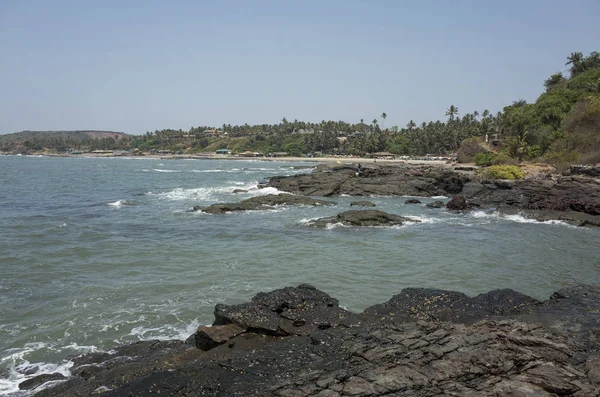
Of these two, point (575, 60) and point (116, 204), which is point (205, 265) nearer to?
point (116, 204)

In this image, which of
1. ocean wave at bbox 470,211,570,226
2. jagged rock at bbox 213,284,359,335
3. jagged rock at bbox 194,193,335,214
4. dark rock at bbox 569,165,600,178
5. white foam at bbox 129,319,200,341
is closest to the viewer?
jagged rock at bbox 213,284,359,335

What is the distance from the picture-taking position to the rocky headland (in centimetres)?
2800

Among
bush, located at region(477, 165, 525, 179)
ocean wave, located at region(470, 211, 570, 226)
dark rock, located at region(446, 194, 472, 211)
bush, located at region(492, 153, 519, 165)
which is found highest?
bush, located at region(492, 153, 519, 165)

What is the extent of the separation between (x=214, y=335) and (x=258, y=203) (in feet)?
79.5

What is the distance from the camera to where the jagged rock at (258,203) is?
30.4 m

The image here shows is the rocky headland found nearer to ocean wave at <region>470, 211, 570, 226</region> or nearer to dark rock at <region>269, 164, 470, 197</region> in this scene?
dark rock at <region>269, 164, 470, 197</region>

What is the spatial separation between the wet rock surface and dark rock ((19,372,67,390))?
13.8 inches

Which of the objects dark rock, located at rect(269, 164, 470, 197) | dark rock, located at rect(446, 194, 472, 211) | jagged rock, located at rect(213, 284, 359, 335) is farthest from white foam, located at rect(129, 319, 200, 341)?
dark rock, located at rect(269, 164, 470, 197)

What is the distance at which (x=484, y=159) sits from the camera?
70.7 m

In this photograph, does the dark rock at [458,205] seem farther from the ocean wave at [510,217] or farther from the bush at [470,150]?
the bush at [470,150]

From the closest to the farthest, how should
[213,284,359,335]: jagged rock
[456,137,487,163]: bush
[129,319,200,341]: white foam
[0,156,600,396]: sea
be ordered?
1. [213,284,359,335]: jagged rock
2. [129,319,200,341]: white foam
3. [0,156,600,396]: sea
4. [456,137,487,163]: bush

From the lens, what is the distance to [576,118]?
55406 mm

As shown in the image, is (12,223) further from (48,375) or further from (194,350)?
(194,350)

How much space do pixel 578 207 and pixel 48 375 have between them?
30.0 metres
